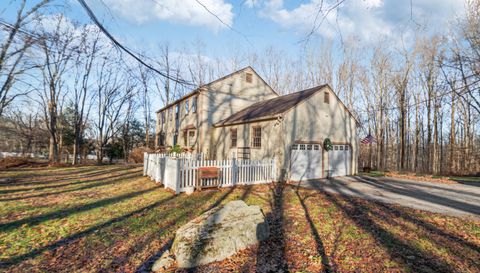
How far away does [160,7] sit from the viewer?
4285mm

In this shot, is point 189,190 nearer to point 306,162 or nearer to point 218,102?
point 306,162

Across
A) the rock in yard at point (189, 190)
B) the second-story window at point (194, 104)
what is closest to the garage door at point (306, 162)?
the rock in yard at point (189, 190)

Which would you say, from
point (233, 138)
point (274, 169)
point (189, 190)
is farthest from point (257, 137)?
point (189, 190)

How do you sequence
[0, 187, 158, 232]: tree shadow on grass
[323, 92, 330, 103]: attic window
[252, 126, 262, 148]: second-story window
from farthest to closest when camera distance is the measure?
[323, 92, 330, 103]: attic window < [252, 126, 262, 148]: second-story window < [0, 187, 158, 232]: tree shadow on grass

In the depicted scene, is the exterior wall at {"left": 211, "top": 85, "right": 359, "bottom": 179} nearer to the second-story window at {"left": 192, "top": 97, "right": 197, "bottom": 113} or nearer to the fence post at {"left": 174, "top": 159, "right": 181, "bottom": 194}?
the second-story window at {"left": 192, "top": 97, "right": 197, "bottom": 113}

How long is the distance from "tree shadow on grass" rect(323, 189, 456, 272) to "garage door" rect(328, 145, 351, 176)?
23.7 feet

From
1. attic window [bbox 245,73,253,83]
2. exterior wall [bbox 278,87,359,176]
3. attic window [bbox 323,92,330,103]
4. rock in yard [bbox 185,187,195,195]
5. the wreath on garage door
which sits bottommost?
rock in yard [bbox 185,187,195,195]

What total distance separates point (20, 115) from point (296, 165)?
35.0 meters

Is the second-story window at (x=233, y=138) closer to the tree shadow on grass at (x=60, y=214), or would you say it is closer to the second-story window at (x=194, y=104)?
the second-story window at (x=194, y=104)

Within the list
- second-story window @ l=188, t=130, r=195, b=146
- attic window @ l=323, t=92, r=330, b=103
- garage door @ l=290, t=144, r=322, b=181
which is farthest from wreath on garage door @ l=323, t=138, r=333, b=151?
second-story window @ l=188, t=130, r=195, b=146

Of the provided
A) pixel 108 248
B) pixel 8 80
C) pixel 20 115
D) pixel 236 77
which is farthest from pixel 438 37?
pixel 20 115

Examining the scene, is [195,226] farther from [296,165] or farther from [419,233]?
[296,165]

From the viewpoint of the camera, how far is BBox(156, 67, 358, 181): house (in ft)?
38.9

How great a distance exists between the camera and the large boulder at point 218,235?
3.58 meters
